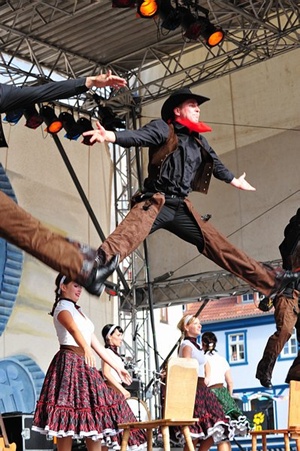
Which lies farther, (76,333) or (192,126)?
(192,126)

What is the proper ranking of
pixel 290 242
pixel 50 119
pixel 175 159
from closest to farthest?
pixel 175 159 < pixel 290 242 < pixel 50 119

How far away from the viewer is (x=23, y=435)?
835cm

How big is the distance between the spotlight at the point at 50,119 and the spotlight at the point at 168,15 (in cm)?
225

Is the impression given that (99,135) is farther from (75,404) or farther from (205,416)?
(205,416)

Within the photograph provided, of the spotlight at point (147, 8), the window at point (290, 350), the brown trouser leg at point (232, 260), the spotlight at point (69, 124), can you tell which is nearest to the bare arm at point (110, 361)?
the brown trouser leg at point (232, 260)

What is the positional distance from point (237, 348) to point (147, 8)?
1689cm

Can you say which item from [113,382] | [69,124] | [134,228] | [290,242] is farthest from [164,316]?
[134,228]

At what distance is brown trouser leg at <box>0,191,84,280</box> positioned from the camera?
402 cm

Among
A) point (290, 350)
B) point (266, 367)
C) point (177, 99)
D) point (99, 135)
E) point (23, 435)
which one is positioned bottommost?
point (23, 435)

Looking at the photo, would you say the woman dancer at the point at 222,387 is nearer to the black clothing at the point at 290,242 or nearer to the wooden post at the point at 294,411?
the wooden post at the point at 294,411

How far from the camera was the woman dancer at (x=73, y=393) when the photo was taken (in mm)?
5645

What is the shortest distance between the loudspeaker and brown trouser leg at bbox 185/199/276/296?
3.47m

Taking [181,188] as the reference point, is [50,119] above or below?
above

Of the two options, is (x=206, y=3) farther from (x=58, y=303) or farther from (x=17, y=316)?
(x=58, y=303)
